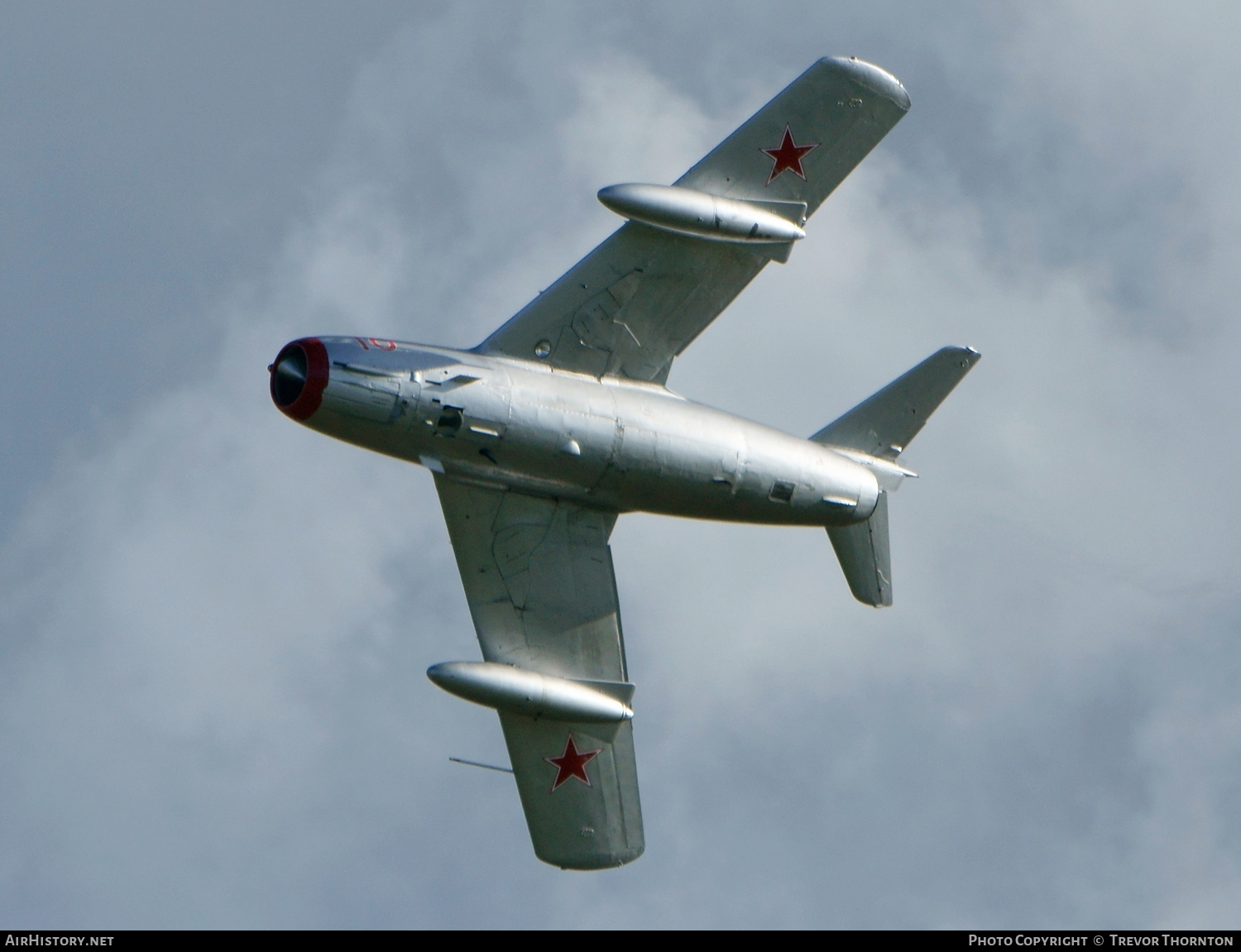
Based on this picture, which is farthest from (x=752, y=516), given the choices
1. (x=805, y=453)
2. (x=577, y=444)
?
(x=577, y=444)

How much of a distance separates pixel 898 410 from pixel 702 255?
4.13 m

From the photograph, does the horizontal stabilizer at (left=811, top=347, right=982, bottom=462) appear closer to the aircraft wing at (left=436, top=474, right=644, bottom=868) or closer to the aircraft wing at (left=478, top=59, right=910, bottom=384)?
the aircraft wing at (left=478, top=59, right=910, bottom=384)

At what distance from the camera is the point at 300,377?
963 inches

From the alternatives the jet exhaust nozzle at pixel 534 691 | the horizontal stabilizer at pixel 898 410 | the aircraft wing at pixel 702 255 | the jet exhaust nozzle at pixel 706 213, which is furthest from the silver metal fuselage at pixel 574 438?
the jet exhaust nozzle at pixel 534 691

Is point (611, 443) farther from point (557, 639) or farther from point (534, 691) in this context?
point (534, 691)

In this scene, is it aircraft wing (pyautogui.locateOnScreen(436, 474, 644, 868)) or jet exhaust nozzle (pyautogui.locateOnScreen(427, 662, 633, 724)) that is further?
aircraft wing (pyautogui.locateOnScreen(436, 474, 644, 868))

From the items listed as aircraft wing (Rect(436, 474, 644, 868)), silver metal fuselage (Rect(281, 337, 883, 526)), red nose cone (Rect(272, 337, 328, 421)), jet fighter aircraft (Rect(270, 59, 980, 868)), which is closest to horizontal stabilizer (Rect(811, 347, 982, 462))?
jet fighter aircraft (Rect(270, 59, 980, 868))

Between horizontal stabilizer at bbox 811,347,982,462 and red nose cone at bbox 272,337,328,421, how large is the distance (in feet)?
26.5

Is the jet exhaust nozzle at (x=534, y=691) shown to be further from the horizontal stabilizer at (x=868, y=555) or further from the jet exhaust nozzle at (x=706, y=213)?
the jet exhaust nozzle at (x=706, y=213)

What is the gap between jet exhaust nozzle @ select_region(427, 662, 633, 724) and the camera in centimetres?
2550

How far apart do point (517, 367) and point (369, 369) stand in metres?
2.34

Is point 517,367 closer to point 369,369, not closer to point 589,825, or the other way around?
point 369,369

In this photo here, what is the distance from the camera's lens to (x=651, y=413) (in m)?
25.8

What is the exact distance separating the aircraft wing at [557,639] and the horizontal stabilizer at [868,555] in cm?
378
